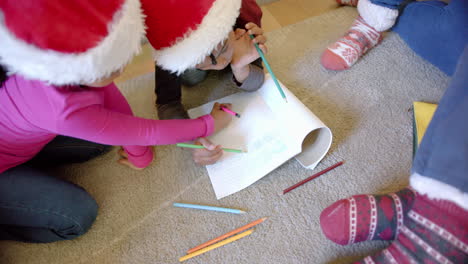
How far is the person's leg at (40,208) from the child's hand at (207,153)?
0.93ft

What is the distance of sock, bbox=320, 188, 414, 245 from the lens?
616mm

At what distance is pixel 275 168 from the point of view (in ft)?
2.49

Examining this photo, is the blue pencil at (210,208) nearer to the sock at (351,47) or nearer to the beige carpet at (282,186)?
the beige carpet at (282,186)

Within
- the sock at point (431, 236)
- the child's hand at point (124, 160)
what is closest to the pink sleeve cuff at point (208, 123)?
the child's hand at point (124, 160)

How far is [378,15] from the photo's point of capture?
932 mm

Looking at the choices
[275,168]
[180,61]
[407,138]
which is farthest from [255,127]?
[407,138]

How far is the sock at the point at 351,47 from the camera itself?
93 centimetres

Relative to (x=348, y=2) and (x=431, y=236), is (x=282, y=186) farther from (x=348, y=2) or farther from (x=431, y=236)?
(x=348, y=2)

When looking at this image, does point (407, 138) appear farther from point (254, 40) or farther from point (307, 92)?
point (254, 40)

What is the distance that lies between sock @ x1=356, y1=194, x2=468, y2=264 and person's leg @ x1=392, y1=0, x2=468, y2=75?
0.48m

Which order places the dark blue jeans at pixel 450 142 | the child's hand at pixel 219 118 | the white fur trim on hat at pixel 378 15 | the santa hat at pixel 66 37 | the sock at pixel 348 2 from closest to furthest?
the santa hat at pixel 66 37 < the dark blue jeans at pixel 450 142 < the child's hand at pixel 219 118 < the white fur trim on hat at pixel 378 15 < the sock at pixel 348 2

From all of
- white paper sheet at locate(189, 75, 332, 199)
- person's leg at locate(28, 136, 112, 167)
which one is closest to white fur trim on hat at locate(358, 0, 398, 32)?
white paper sheet at locate(189, 75, 332, 199)

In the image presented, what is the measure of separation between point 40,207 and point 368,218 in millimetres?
713

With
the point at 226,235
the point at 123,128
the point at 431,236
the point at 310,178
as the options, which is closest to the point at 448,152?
the point at 431,236
